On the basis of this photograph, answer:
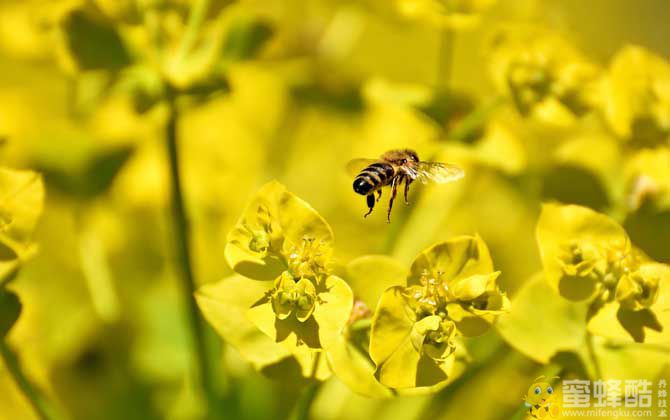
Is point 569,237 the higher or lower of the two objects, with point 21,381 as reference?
higher

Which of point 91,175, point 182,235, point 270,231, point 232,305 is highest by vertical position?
point 270,231

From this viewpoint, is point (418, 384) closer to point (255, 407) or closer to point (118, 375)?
point (255, 407)

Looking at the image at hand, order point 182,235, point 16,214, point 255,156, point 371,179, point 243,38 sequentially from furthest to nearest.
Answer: point 255,156 → point 243,38 → point 182,235 → point 371,179 → point 16,214

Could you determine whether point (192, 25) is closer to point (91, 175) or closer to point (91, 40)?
point (91, 40)

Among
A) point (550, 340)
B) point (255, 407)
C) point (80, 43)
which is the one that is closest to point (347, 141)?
point (255, 407)

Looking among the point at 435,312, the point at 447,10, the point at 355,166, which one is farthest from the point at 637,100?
the point at 435,312

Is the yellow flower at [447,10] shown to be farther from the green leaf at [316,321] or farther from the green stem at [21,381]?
the green stem at [21,381]

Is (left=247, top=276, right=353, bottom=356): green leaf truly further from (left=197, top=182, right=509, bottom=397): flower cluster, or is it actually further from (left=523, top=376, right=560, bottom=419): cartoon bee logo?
(left=523, top=376, right=560, bottom=419): cartoon bee logo
